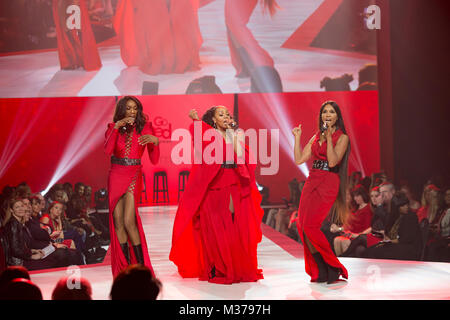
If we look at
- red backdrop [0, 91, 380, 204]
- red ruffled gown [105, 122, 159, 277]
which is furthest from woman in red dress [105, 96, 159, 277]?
red backdrop [0, 91, 380, 204]

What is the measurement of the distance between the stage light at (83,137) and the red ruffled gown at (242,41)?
2.51 meters

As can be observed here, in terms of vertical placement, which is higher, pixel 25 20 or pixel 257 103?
pixel 25 20

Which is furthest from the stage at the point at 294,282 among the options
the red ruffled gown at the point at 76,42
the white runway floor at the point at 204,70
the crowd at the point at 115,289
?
the red ruffled gown at the point at 76,42

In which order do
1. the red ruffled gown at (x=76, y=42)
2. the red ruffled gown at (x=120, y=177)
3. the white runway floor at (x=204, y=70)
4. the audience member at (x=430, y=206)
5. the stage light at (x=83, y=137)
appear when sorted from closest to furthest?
the red ruffled gown at (x=120, y=177) < the audience member at (x=430, y=206) < the red ruffled gown at (x=76, y=42) < the white runway floor at (x=204, y=70) < the stage light at (x=83, y=137)

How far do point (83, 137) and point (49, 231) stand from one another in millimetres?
4182

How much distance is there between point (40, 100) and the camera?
9164 mm

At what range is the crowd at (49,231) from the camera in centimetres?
471

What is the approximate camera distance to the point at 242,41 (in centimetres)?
884

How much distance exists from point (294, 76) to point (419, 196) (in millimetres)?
2941

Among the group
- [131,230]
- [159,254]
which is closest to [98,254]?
[159,254]

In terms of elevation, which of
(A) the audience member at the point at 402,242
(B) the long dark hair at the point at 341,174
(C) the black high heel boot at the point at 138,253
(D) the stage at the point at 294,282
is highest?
(B) the long dark hair at the point at 341,174

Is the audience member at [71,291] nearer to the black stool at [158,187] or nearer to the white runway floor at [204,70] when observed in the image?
the white runway floor at [204,70]

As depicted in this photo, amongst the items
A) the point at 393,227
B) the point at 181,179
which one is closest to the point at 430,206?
the point at 393,227
